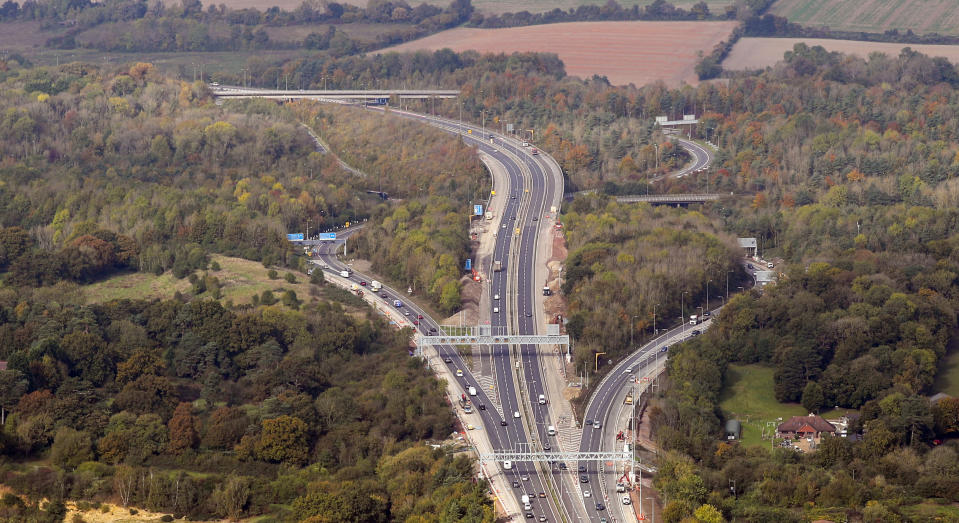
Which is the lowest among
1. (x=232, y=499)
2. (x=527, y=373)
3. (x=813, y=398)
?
(x=527, y=373)

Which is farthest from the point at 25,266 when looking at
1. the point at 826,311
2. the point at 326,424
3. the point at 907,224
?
the point at 907,224

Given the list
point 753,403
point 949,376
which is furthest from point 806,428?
point 949,376

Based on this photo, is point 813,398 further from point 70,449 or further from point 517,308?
point 70,449

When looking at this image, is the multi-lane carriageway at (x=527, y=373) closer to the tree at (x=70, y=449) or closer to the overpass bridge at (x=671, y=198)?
the overpass bridge at (x=671, y=198)

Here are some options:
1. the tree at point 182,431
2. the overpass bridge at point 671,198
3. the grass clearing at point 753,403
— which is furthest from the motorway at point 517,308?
the tree at point 182,431

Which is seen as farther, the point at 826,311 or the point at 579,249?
the point at 579,249

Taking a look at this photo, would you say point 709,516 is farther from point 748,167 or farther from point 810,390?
point 748,167

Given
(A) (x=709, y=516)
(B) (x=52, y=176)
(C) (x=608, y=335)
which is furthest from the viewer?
(B) (x=52, y=176)
